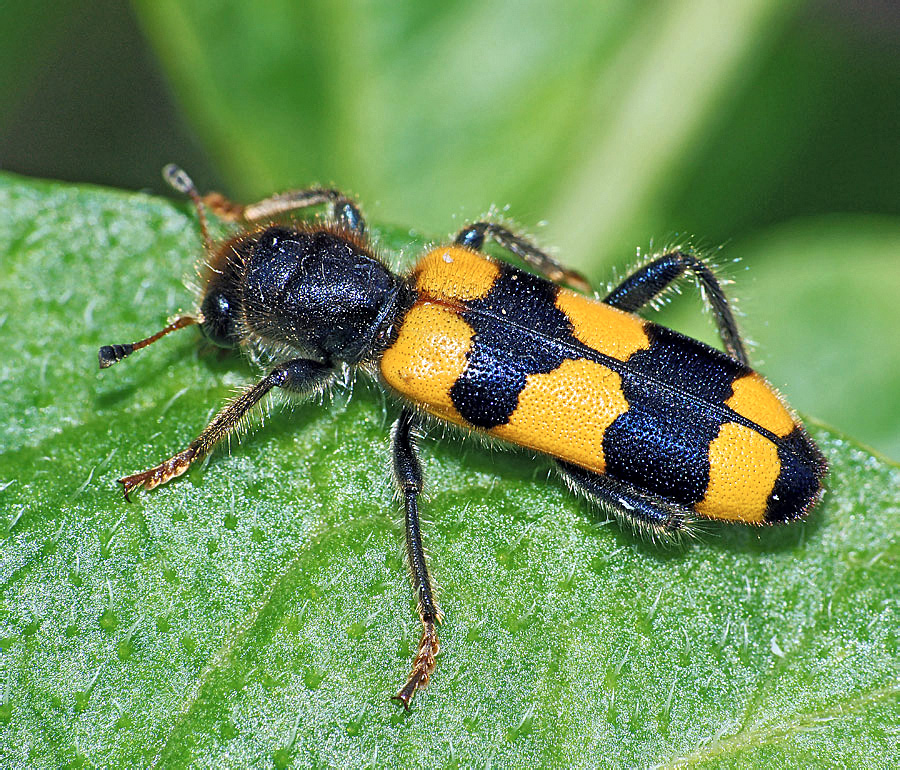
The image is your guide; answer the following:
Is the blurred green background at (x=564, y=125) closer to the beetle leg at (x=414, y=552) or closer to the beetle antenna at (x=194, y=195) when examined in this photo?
the beetle antenna at (x=194, y=195)

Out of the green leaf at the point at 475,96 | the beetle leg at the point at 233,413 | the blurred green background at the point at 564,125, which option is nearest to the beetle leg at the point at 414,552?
the beetle leg at the point at 233,413

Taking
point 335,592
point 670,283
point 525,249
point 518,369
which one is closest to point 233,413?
point 335,592

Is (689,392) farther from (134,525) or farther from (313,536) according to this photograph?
(134,525)

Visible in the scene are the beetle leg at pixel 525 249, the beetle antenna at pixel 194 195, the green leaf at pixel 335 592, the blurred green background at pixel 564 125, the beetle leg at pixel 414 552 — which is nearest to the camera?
the green leaf at pixel 335 592

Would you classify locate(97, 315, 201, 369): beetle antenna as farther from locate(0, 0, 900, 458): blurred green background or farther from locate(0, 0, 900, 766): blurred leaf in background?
→ locate(0, 0, 900, 458): blurred green background

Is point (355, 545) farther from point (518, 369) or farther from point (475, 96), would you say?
point (475, 96)

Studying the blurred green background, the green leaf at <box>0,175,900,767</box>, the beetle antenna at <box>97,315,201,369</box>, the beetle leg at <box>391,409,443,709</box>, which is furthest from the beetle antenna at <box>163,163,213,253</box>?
the blurred green background

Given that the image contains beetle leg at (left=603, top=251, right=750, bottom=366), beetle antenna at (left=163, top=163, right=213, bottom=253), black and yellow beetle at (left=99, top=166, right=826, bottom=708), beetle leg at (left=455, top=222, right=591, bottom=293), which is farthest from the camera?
beetle leg at (left=455, top=222, right=591, bottom=293)
